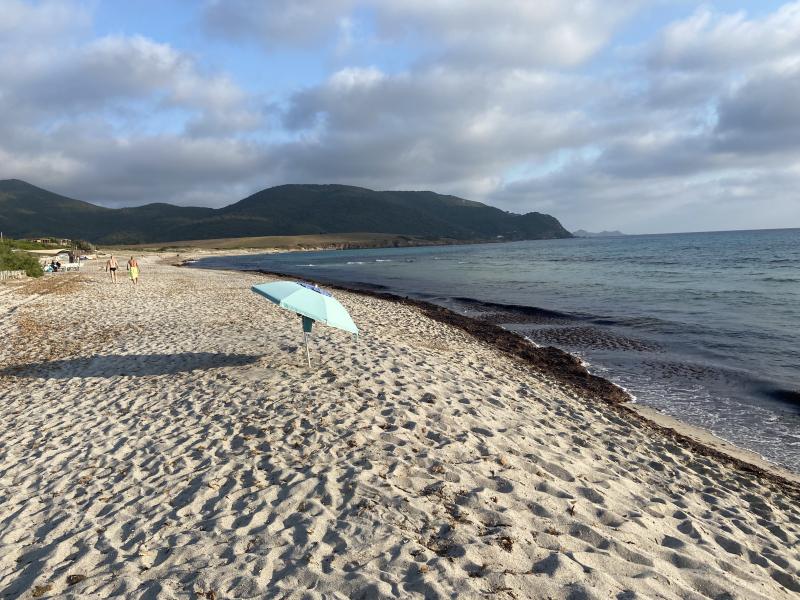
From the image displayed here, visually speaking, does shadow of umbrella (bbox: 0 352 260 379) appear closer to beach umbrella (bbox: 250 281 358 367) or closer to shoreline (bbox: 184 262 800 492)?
beach umbrella (bbox: 250 281 358 367)

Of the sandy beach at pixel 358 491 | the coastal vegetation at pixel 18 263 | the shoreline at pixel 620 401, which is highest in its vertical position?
the coastal vegetation at pixel 18 263

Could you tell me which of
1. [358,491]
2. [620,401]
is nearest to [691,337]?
[620,401]

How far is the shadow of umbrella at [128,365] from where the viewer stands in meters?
11.5

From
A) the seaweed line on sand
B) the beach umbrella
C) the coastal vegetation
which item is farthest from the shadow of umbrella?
the coastal vegetation

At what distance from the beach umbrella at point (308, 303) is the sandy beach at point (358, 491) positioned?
1.20 meters

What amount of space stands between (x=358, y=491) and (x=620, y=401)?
8.15 m

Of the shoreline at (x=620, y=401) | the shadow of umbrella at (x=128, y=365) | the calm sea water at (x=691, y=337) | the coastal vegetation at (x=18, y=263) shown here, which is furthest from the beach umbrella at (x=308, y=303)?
the coastal vegetation at (x=18, y=263)

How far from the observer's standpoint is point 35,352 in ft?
44.9

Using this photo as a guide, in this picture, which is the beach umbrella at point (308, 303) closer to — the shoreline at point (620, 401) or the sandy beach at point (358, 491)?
the sandy beach at point (358, 491)

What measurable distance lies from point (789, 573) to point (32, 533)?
326 inches

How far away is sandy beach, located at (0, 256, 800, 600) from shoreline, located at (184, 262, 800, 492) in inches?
6.8

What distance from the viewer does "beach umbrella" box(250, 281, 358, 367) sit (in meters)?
9.88

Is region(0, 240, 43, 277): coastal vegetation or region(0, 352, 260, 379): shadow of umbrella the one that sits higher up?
region(0, 240, 43, 277): coastal vegetation

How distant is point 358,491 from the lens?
5.87 m
